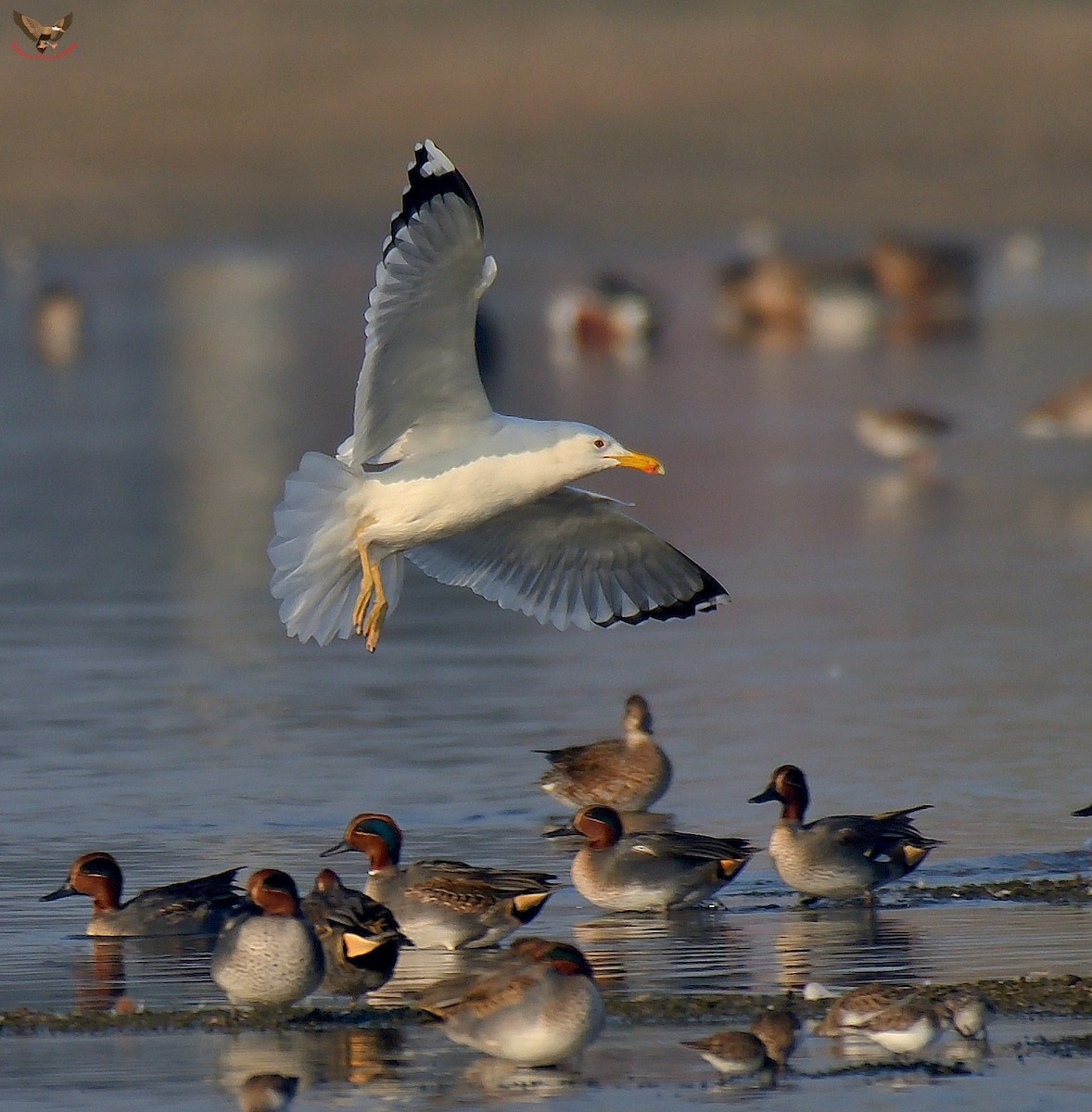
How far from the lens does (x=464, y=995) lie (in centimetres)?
672

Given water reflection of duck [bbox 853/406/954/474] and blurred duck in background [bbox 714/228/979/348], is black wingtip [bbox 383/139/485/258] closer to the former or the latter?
A: water reflection of duck [bbox 853/406/954/474]

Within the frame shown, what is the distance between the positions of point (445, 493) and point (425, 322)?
0.82m

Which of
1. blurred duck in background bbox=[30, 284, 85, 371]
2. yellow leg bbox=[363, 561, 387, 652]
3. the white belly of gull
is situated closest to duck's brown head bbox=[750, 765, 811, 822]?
the white belly of gull

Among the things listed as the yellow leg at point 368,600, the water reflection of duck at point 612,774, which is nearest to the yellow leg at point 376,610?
the yellow leg at point 368,600

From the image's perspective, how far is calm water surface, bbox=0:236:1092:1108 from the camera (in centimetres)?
779

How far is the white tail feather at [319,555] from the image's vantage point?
9961 millimetres

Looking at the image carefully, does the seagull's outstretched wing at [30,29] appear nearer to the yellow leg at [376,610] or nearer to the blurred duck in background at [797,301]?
the yellow leg at [376,610]

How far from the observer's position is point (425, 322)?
931 centimetres

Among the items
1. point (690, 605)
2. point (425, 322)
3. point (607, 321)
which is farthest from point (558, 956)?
point (607, 321)

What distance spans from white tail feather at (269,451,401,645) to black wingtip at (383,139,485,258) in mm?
1151

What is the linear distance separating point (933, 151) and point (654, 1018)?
40118 mm

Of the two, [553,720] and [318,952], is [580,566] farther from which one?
[318,952]

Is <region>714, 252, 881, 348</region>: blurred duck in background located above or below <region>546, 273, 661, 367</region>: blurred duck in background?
above

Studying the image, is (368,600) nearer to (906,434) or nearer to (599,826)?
(599,826)
